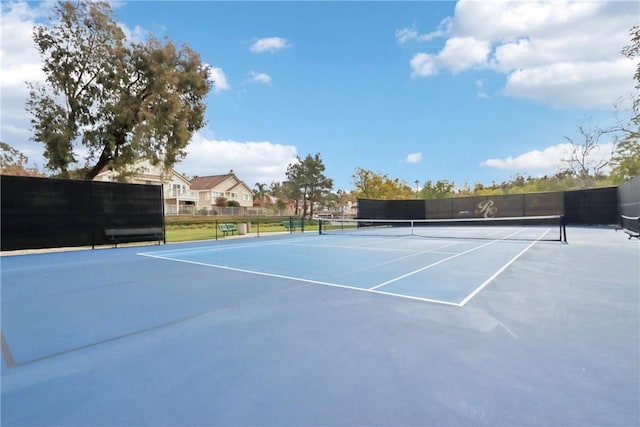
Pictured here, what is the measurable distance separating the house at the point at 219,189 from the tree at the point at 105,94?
3378cm

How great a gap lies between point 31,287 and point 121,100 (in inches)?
478

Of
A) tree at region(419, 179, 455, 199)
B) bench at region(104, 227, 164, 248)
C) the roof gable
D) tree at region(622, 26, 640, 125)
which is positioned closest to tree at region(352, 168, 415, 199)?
tree at region(419, 179, 455, 199)

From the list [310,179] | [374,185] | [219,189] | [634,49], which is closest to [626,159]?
[634,49]

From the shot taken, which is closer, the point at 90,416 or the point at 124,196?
the point at 90,416

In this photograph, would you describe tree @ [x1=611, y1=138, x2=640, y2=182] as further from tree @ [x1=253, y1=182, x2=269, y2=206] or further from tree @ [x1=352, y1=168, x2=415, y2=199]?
tree @ [x1=253, y1=182, x2=269, y2=206]

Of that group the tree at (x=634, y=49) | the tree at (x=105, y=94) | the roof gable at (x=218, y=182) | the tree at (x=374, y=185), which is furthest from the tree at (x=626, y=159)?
the roof gable at (x=218, y=182)

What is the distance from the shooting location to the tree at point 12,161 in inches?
859

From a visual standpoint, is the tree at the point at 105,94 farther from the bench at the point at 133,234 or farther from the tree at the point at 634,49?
the tree at the point at 634,49

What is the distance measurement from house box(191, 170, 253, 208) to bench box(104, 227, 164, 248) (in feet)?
120

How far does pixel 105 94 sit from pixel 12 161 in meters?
14.5

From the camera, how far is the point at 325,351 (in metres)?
2.70

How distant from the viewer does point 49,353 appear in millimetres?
2785

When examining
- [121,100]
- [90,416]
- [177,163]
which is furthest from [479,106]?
[90,416]

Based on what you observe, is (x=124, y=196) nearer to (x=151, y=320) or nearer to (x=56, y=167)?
(x=56, y=167)
